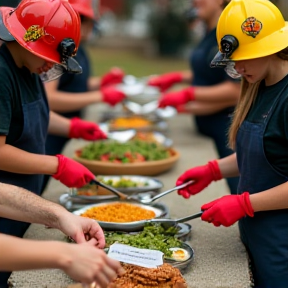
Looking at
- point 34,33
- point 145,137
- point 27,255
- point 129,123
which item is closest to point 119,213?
point 34,33

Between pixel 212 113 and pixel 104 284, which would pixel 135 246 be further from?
pixel 212 113

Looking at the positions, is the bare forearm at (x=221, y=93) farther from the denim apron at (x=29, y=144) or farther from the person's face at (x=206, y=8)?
the denim apron at (x=29, y=144)

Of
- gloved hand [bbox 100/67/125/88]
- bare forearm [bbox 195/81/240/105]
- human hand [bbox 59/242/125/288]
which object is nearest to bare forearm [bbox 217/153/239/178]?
human hand [bbox 59/242/125/288]

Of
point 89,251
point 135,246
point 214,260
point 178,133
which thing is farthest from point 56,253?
point 178,133

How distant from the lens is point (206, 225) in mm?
2676

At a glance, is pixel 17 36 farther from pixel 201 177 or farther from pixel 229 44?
pixel 201 177

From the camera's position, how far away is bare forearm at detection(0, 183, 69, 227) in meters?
2.02

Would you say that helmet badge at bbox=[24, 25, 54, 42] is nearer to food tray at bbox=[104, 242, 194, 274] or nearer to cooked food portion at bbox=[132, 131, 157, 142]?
food tray at bbox=[104, 242, 194, 274]

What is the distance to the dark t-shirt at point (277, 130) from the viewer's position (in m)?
2.17

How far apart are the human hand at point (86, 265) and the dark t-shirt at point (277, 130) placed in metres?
0.87

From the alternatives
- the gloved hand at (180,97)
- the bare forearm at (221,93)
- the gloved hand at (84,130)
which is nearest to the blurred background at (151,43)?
the gloved hand at (180,97)

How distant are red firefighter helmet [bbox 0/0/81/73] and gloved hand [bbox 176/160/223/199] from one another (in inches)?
31.3

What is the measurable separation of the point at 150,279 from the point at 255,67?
87 cm

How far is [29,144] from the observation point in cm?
259
